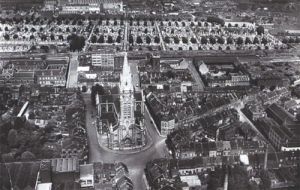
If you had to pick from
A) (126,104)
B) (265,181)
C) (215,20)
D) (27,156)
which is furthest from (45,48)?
(265,181)

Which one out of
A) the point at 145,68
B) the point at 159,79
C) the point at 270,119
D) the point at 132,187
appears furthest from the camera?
the point at 145,68

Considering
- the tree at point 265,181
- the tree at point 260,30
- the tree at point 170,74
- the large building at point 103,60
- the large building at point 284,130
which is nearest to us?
the tree at point 265,181

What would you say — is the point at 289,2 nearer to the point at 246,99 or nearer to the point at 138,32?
the point at 138,32

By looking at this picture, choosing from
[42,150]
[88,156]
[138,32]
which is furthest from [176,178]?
[138,32]

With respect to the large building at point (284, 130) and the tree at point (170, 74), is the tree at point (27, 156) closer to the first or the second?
the large building at point (284, 130)

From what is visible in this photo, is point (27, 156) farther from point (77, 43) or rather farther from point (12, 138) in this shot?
point (77, 43)

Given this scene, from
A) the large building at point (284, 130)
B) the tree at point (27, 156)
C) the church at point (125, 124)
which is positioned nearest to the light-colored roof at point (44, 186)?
the tree at point (27, 156)

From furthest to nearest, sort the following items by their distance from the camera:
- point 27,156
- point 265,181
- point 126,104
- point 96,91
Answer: point 96,91 < point 126,104 < point 27,156 < point 265,181
